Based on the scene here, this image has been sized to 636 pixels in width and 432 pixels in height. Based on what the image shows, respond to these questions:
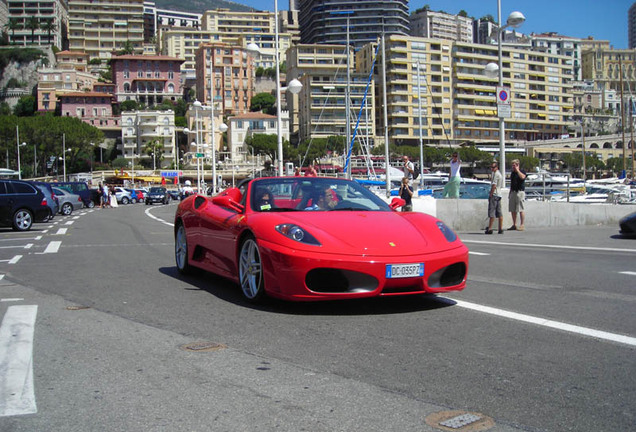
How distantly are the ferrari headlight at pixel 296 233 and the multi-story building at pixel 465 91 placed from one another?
10072 cm

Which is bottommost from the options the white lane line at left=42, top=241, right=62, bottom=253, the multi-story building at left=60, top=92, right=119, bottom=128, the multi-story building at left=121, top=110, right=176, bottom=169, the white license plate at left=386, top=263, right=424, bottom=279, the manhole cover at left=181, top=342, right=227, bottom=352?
the white lane line at left=42, top=241, right=62, bottom=253

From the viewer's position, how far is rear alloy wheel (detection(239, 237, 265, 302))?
6.56m

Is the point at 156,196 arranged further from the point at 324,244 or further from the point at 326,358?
the point at 326,358

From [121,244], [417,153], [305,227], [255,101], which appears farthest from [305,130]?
[305,227]

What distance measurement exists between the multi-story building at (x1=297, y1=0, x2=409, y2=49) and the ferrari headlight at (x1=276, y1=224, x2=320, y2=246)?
16910cm

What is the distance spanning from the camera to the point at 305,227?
631 cm

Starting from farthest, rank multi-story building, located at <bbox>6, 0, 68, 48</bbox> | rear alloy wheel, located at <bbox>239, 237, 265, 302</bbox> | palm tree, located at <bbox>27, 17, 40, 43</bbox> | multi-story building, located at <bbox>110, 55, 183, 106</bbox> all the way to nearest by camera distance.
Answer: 1. palm tree, located at <bbox>27, 17, 40, 43</bbox>
2. multi-story building, located at <bbox>6, 0, 68, 48</bbox>
3. multi-story building, located at <bbox>110, 55, 183, 106</bbox>
4. rear alloy wheel, located at <bbox>239, 237, 265, 302</bbox>

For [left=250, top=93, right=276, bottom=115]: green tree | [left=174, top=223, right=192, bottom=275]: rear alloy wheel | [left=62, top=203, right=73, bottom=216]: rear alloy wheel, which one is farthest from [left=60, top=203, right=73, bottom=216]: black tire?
[left=250, top=93, right=276, bottom=115]: green tree

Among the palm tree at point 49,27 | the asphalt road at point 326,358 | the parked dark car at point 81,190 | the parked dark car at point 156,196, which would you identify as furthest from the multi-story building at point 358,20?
the asphalt road at point 326,358

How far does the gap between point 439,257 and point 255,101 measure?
155m

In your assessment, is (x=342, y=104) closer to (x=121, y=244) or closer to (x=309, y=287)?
(x=121, y=244)

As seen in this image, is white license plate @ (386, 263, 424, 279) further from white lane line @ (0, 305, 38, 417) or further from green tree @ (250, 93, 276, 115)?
green tree @ (250, 93, 276, 115)

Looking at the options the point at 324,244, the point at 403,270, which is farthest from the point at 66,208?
the point at 403,270

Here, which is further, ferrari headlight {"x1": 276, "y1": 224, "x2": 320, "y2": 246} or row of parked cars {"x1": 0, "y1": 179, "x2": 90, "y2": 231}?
row of parked cars {"x1": 0, "y1": 179, "x2": 90, "y2": 231}
